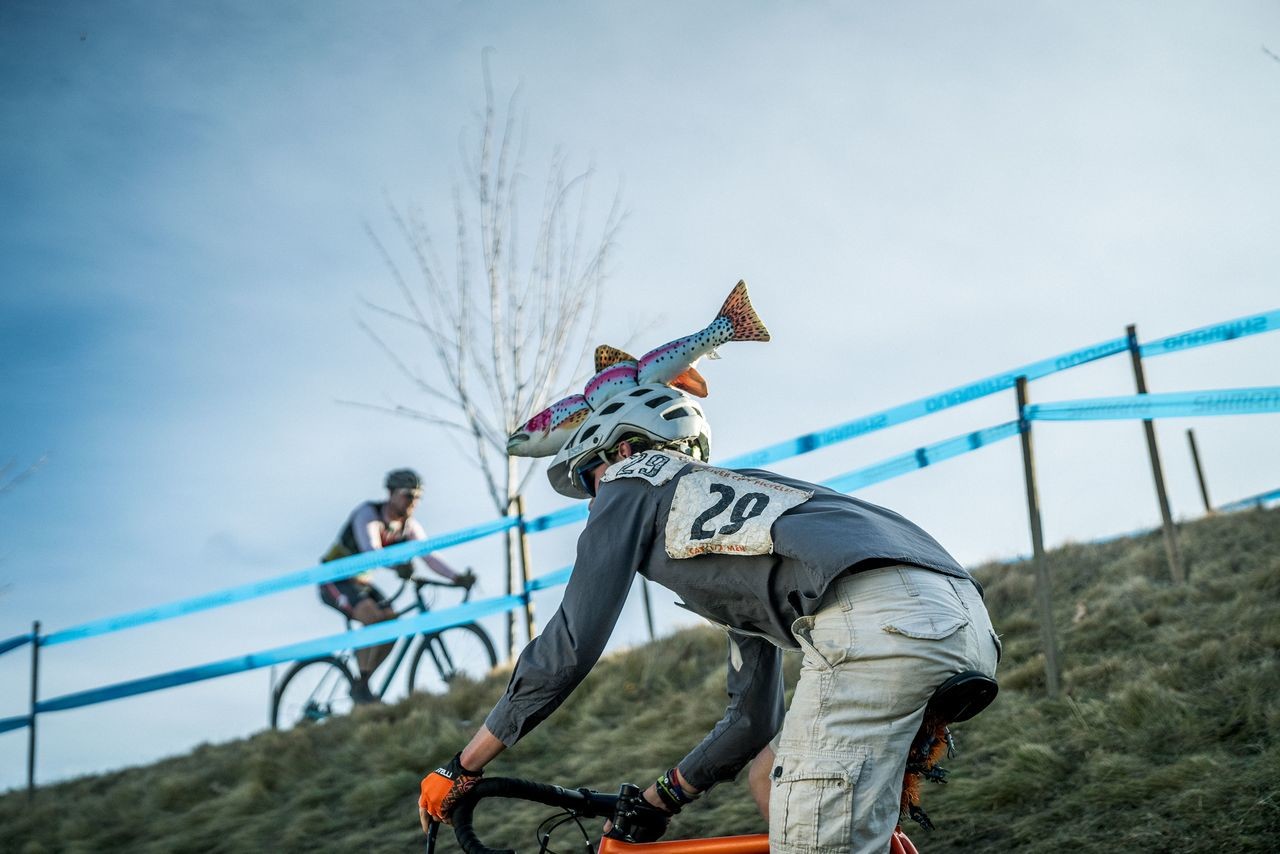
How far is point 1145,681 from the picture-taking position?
5227mm

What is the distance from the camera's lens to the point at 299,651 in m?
8.57

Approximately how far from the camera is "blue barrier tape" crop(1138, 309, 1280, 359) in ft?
18.2

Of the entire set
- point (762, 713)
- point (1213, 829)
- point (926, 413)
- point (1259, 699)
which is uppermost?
point (926, 413)

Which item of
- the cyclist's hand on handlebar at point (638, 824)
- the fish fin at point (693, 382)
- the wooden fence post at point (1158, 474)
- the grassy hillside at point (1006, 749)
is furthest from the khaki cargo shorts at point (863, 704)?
the wooden fence post at point (1158, 474)

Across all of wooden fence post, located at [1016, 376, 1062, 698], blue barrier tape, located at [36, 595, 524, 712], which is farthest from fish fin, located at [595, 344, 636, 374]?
blue barrier tape, located at [36, 595, 524, 712]

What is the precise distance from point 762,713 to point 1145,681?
308cm

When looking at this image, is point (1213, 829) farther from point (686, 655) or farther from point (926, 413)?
point (686, 655)

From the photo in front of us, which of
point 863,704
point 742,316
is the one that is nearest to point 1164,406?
point 742,316

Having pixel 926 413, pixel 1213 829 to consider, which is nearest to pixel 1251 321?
pixel 926 413

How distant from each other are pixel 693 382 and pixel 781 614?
1338 mm

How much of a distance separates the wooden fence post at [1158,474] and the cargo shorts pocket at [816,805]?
506cm

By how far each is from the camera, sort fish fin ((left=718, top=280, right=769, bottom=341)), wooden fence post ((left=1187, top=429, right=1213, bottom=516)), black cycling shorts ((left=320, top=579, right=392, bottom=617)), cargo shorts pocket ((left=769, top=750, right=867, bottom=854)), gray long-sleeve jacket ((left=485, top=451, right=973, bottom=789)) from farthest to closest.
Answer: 1. wooden fence post ((left=1187, top=429, right=1213, bottom=516))
2. black cycling shorts ((left=320, top=579, right=392, bottom=617))
3. fish fin ((left=718, top=280, right=769, bottom=341))
4. gray long-sleeve jacket ((left=485, top=451, right=973, bottom=789))
5. cargo shorts pocket ((left=769, top=750, right=867, bottom=854))

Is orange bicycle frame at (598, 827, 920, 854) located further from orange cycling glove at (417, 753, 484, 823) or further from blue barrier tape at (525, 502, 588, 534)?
blue barrier tape at (525, 502, 588, 534)

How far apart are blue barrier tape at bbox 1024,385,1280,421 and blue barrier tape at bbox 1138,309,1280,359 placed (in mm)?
545
